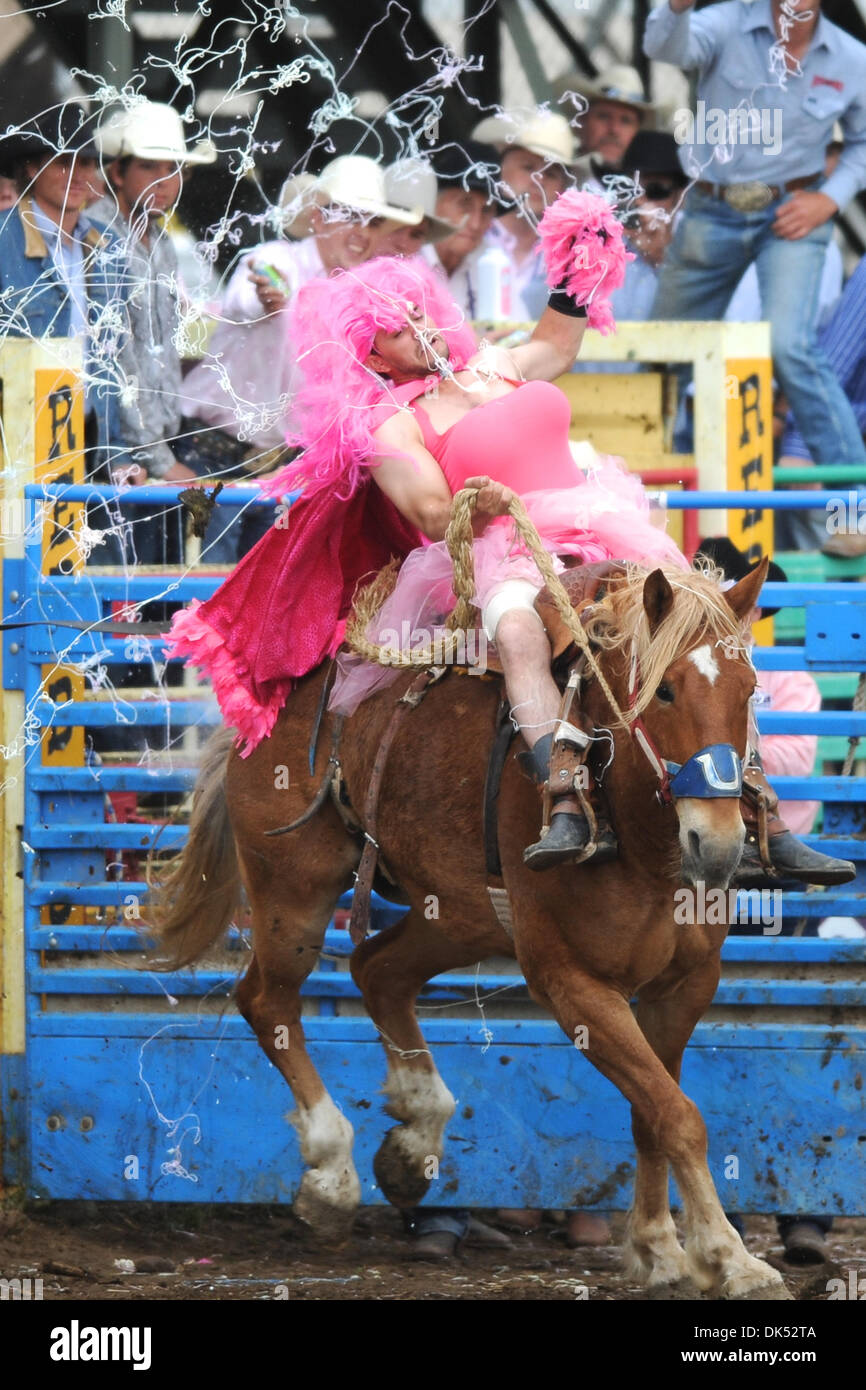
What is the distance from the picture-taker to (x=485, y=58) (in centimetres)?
769

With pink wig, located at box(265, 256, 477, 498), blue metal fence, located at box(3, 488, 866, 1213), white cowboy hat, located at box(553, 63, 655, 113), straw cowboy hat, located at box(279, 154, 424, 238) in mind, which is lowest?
blue metal fence, located at box(3, 488, 866, 1213)

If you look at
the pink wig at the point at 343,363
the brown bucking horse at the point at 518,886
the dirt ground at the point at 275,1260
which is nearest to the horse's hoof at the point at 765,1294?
the brown bucking horse at the point at 518,886

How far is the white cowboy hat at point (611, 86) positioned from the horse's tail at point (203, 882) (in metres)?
3.86

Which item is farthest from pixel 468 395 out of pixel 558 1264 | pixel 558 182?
pixel 558 182

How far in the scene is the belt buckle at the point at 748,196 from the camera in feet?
23.8

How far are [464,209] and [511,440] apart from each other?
322cm

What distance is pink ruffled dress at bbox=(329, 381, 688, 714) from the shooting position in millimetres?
4023

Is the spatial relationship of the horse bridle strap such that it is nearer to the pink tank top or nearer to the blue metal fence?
the pink tank top

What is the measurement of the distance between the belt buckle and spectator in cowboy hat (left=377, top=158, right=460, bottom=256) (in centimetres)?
123

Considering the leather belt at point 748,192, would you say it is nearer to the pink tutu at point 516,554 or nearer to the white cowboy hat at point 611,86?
the white cowboy hat at point 611,86

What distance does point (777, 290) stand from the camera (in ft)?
23.7

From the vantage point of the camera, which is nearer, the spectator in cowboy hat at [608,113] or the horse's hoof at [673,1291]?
the horse's hoof at [673,1291]

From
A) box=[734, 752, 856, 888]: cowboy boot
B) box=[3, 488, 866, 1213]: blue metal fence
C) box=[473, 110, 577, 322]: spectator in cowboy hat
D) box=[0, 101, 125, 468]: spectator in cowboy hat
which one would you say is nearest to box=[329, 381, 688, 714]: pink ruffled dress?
box=[734, 752, 856, 888]: cowboy boot

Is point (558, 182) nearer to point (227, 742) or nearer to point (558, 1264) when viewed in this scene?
point (227, 742)
